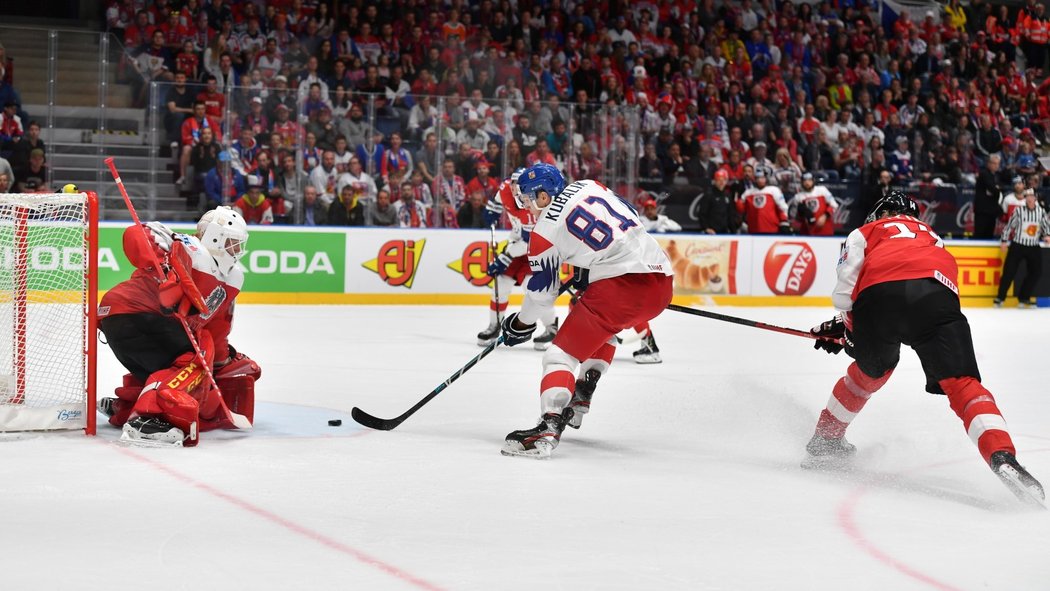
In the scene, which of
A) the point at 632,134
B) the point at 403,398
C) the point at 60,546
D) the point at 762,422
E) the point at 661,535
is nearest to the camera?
the point at 60,546

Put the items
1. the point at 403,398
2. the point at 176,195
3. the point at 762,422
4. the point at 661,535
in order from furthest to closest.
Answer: the point at 176,195
the point at 403,398
the point at 762,422
the point at 661,535

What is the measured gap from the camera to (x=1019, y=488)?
12.5 feet

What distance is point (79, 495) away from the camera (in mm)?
3768

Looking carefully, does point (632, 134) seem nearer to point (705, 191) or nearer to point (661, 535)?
point (705, 191)

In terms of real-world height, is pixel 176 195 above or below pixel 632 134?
below

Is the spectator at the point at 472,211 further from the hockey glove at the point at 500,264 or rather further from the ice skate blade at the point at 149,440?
the ice skate blade at the point at 149,440

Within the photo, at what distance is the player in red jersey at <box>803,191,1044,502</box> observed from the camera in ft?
13.1

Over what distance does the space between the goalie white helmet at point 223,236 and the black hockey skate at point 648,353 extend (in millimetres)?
3520

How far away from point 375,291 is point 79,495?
7985 millimetres

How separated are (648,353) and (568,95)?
7.79 metres

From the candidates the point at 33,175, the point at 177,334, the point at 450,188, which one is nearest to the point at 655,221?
the point at 450,188

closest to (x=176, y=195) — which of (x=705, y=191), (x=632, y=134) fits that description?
(x=632, y=134)

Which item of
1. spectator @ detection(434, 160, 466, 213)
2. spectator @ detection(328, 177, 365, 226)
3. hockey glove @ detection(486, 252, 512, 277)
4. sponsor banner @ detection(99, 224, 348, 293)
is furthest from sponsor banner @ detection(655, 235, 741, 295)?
hockey glove @ detection(486, 252, 512, 277)

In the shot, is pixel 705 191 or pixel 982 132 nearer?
pixel 705 191
